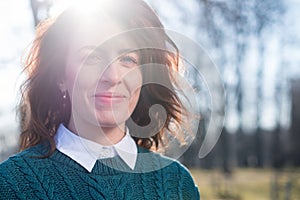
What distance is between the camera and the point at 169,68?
1.55 m

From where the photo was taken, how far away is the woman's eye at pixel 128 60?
1349mm

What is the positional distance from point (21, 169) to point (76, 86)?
25 centimetres

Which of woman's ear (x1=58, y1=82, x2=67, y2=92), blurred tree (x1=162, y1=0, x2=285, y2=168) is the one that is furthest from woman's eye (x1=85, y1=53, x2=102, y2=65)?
blurred tree (x1=162, y1=0, x2=285, y2=168)

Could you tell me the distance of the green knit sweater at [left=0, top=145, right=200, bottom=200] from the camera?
1370 millimetres

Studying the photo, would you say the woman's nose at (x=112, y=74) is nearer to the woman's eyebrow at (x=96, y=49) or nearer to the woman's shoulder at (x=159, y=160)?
the woman's eyebrow at (x=96, y=49)

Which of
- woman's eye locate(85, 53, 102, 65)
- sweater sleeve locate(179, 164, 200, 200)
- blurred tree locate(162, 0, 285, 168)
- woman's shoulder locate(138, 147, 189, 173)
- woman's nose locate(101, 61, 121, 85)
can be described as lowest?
sweater sleeve locate(179, 164, 200, 200)

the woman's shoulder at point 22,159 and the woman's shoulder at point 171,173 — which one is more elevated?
the woman's shoulder at point 22,159

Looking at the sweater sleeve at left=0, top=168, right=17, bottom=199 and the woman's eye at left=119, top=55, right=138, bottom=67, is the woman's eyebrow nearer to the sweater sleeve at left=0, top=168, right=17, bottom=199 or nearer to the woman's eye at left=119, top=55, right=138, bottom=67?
the woman's eye at left=119, top=55, right=138, bottom=67

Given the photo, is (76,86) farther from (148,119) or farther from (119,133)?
(148,119)

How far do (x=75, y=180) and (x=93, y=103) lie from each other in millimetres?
218

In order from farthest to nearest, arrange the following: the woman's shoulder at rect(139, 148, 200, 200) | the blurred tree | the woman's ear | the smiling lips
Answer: the blurred tree → the woman's shoulder at rect(139, 148, 200, 200) → the woman's ear → the smiling lips

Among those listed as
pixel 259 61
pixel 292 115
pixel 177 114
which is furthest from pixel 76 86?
pixel 292 115

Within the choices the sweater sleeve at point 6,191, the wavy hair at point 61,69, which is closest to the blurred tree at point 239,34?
the wavy hair at point 61,69

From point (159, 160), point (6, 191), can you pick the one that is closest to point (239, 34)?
point (159, 160)
